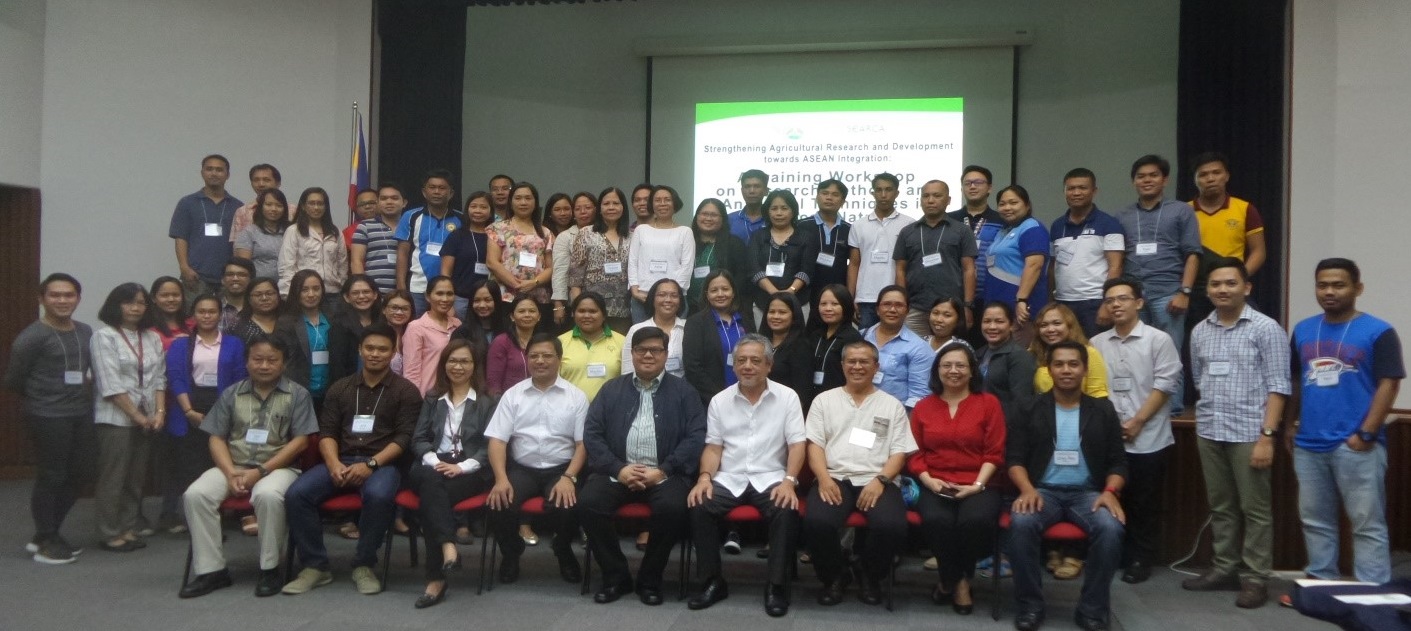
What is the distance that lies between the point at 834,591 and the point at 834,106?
5446mm

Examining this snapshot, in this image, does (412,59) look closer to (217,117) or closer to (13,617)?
(217,117)

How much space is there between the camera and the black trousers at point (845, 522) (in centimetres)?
421

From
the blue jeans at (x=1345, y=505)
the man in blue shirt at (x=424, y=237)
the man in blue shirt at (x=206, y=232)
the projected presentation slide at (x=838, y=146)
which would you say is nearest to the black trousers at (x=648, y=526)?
the man in blue shirt at (x=424, y=237)

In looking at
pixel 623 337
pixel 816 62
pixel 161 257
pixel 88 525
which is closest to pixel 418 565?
pixel 623 337

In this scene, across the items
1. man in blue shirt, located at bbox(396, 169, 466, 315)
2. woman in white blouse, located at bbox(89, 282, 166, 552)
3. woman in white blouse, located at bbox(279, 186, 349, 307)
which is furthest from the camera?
man in blue shirt, located at bbox(396, 169, 466, 315)

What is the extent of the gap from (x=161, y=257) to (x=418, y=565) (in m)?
3.70

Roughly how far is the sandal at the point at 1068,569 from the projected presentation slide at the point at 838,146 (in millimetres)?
4031

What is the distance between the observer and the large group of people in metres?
4.29

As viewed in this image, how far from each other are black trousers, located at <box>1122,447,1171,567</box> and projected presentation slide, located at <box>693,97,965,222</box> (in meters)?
3.89

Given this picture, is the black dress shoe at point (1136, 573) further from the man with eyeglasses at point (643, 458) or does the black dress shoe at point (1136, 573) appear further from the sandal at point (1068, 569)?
the man with eyeglasses at point (643, 458)

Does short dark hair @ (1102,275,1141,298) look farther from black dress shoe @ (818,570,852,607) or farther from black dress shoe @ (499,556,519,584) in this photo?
black dress shoe @ (499,556,519,584)

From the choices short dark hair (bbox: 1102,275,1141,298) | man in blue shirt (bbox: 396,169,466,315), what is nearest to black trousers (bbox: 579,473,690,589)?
short dark hair (bbox: 1102,275,1141,298)

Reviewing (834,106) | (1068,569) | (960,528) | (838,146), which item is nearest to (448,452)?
(960,528)

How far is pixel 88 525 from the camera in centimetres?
580
